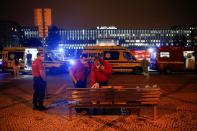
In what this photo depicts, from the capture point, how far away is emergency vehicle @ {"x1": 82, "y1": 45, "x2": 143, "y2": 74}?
2786 centimetres

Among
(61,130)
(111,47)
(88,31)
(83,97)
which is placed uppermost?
(88,31)

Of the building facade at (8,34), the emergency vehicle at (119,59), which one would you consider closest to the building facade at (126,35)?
the building facade at (8,34)

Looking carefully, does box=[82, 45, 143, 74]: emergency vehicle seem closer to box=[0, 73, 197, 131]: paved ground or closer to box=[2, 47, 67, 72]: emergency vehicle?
box=[2, 47, 67, 72]: emergency vehicle

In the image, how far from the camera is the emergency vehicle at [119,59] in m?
27.9

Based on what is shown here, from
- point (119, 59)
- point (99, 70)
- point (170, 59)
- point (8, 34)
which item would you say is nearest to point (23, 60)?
point (119, 59)

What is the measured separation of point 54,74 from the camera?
29609 mm

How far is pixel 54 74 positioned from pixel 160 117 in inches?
791

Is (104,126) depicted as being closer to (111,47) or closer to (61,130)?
(61,130)

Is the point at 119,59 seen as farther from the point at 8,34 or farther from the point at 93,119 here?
A: the point at 8,34

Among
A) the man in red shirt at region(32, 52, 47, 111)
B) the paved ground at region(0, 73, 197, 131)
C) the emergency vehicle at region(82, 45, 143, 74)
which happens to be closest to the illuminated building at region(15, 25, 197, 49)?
the emergency vehicle at region(82, 45, 143, 74)

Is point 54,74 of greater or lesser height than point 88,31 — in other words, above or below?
below

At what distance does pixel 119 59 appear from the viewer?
91.4 feet

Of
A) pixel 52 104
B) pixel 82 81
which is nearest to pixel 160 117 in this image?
pixel 82 81

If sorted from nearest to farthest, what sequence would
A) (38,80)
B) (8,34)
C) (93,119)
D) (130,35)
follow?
1. (93,119)
2. (38,80)
3. (8,34)
4. (130,35)
